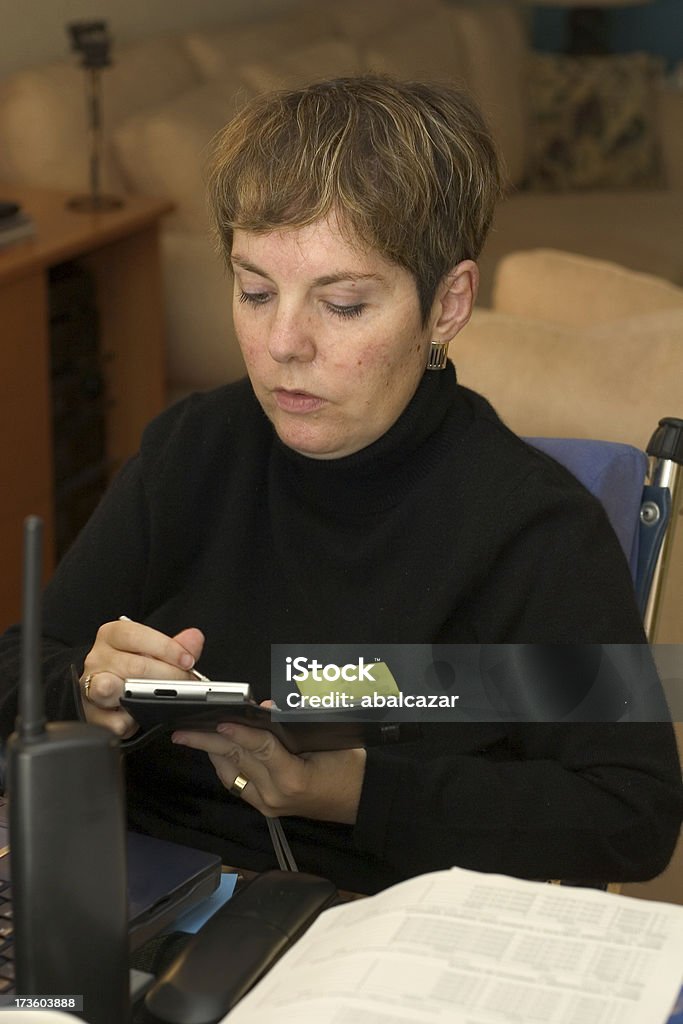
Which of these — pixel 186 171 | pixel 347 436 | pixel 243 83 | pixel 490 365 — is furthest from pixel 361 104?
pixel 243 83

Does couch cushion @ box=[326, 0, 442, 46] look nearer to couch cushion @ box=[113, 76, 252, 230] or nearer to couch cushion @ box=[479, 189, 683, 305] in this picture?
couch cushion @ box=[479, 189, 683, 305]

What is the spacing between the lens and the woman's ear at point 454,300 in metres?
1.24

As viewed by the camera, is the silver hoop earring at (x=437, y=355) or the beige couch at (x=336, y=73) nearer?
the silver hoop earring at (x=437, y=355)

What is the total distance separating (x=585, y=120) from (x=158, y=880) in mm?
4560

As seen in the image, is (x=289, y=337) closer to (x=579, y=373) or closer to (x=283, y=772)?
(x=283, y=772)

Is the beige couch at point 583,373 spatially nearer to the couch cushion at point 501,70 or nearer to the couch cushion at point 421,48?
the couch cushion at point 421,48

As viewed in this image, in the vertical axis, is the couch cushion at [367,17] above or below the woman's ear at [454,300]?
above

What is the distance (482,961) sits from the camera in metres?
0.74

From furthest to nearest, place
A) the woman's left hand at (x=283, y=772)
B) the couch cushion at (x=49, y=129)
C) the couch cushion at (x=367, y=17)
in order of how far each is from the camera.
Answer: the couch cushion at (x=367, y=17), the couch cushion at (x=49, y=129), the woman's left hand at (x=283, y=772)

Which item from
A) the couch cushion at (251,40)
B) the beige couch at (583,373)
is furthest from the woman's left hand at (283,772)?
the couch cushion at (251,40)

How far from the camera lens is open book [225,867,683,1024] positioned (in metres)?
0.71

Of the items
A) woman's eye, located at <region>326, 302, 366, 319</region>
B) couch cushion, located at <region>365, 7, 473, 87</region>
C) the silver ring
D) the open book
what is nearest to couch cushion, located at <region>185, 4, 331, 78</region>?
couch cushion, located at <region>365, 7, 473, 87</region>

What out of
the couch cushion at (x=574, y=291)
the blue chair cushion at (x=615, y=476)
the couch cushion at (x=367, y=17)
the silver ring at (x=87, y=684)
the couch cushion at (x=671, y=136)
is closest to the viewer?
the silver ring at (x=87, y=684)

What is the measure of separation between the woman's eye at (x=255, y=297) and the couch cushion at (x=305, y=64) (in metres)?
2.62
